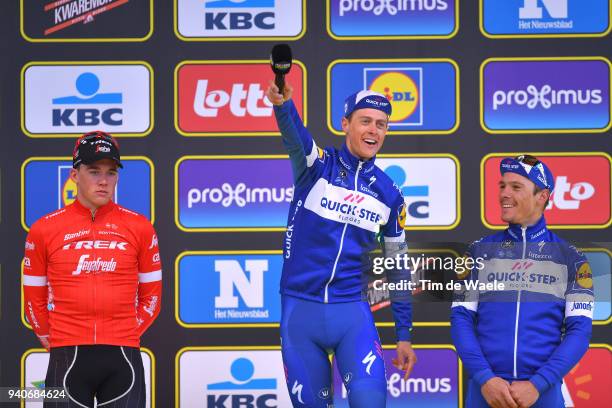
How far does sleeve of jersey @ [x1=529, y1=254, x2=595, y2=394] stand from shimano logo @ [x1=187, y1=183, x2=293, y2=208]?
1551 millimetres

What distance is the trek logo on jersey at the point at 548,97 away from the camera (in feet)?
12.8

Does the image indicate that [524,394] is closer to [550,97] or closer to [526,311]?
[526,311]

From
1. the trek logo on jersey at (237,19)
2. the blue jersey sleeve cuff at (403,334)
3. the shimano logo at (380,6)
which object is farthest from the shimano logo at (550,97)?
the blue jersey sleeve cuff at (403,334)

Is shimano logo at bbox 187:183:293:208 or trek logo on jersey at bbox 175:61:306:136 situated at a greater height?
trek logo on jersey at bbox 175:61:306:136

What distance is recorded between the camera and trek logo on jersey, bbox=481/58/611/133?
3.91 meters

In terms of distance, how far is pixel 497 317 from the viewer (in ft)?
9.02

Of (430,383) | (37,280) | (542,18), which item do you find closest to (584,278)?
(430,383)

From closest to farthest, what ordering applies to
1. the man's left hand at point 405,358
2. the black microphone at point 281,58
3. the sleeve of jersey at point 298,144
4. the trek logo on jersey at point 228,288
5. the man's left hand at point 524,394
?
the black microphone at point 281,58, the man's left hand at point 524,394, the sleeve of jersey at point 298,144, the man's left hand at point 405,358, the trek logo on jersey at point 228,288

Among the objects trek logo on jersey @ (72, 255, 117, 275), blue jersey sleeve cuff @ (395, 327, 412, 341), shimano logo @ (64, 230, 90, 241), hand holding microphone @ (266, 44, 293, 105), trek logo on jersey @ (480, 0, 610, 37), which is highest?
trek logo on jersey @ (480, 0, 610, 37)

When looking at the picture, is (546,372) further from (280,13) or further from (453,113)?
(280,13)

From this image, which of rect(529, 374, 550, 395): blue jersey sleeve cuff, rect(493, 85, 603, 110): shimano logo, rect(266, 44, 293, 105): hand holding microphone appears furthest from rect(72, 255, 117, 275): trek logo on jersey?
rect(493, 85, 603, 110): shimano logo

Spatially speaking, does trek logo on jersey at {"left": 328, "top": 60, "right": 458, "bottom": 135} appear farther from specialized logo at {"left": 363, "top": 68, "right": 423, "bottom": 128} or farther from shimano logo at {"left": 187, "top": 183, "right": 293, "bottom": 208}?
shimano logo at {"left": 187, "top": 183, "right": 293, "bottom": 208}

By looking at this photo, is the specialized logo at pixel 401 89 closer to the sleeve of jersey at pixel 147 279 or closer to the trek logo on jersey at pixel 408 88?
the trek logo on jersey at pixel 408 88

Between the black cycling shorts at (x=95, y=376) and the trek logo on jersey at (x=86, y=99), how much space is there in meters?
1.31
